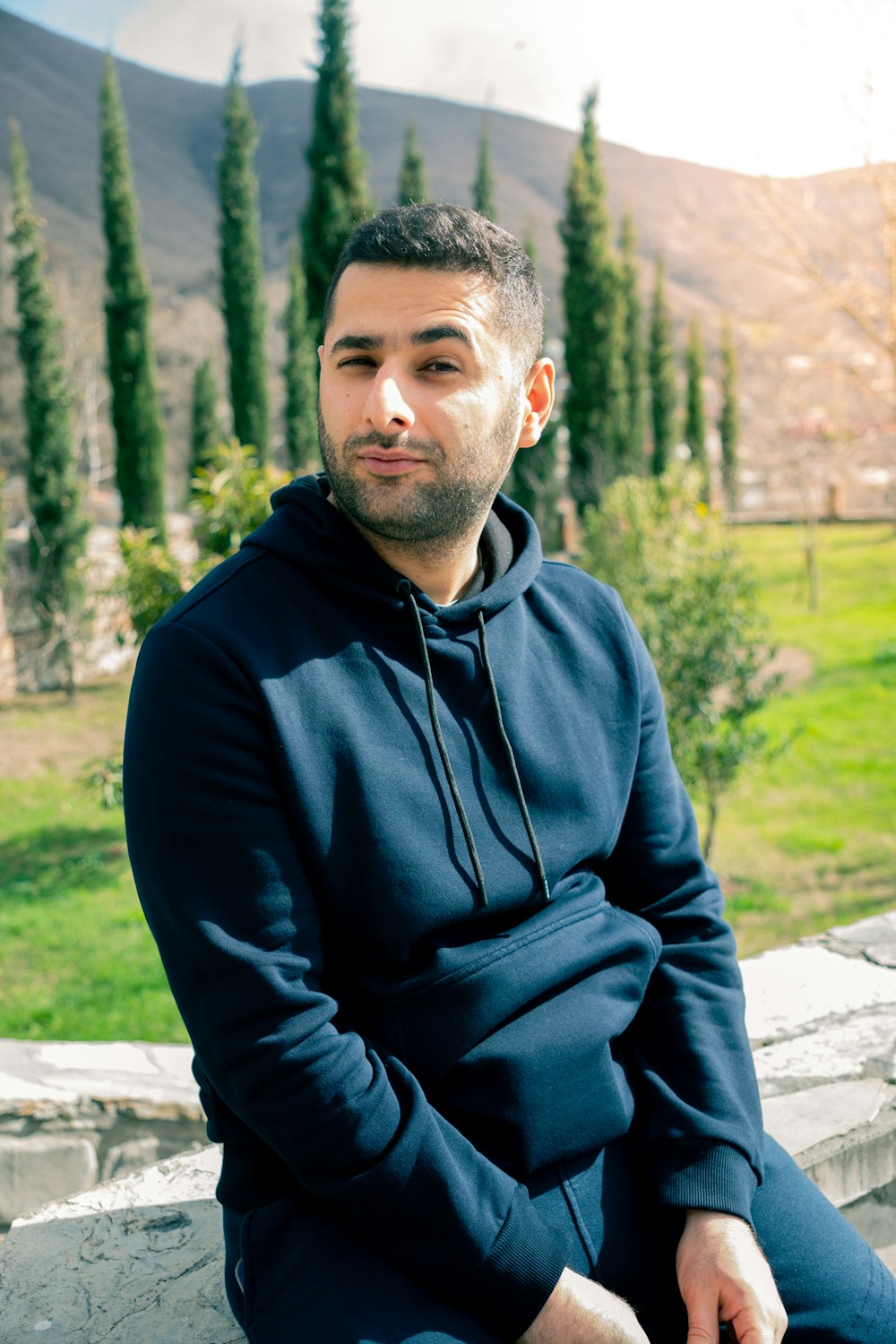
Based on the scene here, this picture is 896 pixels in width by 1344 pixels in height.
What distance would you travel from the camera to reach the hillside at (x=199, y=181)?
21359 mm

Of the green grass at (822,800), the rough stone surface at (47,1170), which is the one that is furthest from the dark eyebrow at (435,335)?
the green grass at (822,800)

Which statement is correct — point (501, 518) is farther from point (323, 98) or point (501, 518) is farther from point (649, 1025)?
point (323, 98)

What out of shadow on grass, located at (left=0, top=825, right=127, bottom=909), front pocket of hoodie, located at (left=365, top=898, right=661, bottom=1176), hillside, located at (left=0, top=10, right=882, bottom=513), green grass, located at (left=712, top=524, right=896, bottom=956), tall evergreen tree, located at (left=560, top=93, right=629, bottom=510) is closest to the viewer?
front pocket of hoodie, located at (left=365, top=898, right=661, bottom=1176)

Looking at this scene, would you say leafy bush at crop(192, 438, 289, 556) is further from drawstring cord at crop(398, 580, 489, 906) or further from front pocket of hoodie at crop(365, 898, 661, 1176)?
front pocket of hoodie at crop(365, 898, 661, 1176)

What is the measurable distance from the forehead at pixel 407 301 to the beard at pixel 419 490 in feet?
0.44

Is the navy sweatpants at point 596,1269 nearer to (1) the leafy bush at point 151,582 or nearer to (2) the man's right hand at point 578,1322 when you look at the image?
(2) the man's right hand at point 578,1322

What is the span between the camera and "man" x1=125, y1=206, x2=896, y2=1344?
116 centimetres

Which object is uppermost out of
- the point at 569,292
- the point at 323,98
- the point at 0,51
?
the point at 0,51

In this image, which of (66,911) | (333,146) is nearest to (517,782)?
(66,911)

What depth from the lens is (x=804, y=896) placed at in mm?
5934

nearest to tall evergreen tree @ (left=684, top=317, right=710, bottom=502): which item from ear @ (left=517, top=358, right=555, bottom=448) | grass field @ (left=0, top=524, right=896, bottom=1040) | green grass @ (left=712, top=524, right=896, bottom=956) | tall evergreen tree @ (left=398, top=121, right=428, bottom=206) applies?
tall evergreen tree @ (left=398, top=121, right=428, bottom=206)

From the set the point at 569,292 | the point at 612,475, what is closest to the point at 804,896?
the point at 612,475

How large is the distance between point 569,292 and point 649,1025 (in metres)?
19.8

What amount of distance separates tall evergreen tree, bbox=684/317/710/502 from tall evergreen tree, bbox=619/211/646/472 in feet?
3.76
